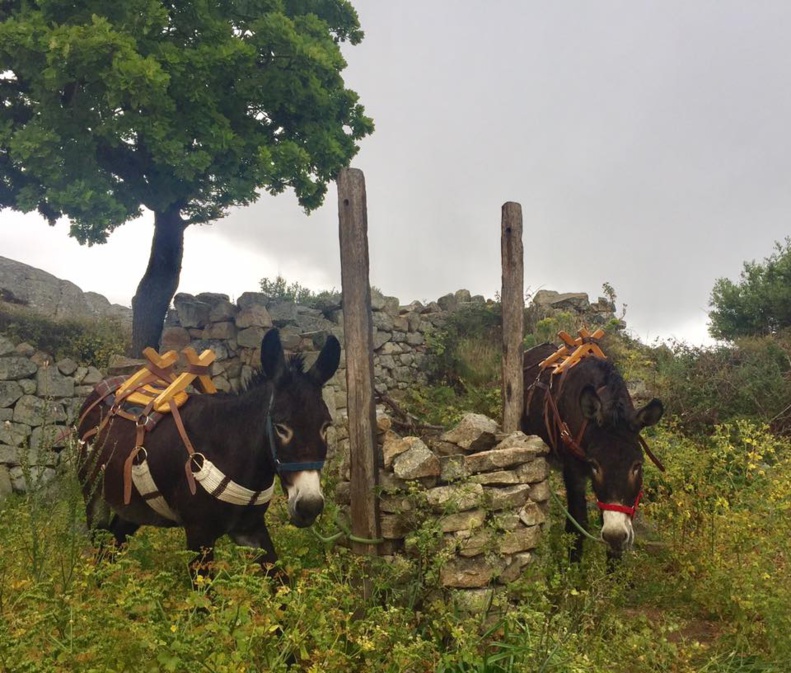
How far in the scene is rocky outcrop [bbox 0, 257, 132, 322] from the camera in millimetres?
12672

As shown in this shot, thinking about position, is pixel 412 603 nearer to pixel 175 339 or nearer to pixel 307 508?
pixel 307 508

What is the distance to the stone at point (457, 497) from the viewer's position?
4102 mm

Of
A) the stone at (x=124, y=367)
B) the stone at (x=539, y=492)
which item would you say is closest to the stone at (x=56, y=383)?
the stone at (x=124, y=367)

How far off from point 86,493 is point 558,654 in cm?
358

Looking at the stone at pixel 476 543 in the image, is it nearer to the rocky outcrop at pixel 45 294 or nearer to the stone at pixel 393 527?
the stone at pixel 393 527

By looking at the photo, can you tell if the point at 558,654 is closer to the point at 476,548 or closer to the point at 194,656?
the point at 476,548

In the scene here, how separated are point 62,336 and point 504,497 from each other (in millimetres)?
8701

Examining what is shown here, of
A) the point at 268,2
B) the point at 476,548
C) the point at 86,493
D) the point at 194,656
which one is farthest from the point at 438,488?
the point at 268,2

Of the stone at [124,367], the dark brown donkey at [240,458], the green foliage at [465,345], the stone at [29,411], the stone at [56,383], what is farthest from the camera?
the green foliage at [465,345]

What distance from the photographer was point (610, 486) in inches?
169

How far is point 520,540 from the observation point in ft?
14.2

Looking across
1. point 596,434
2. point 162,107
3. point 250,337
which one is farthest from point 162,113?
point 596,434

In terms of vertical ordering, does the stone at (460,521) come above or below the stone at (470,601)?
above

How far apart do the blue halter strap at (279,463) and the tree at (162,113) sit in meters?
7.88
